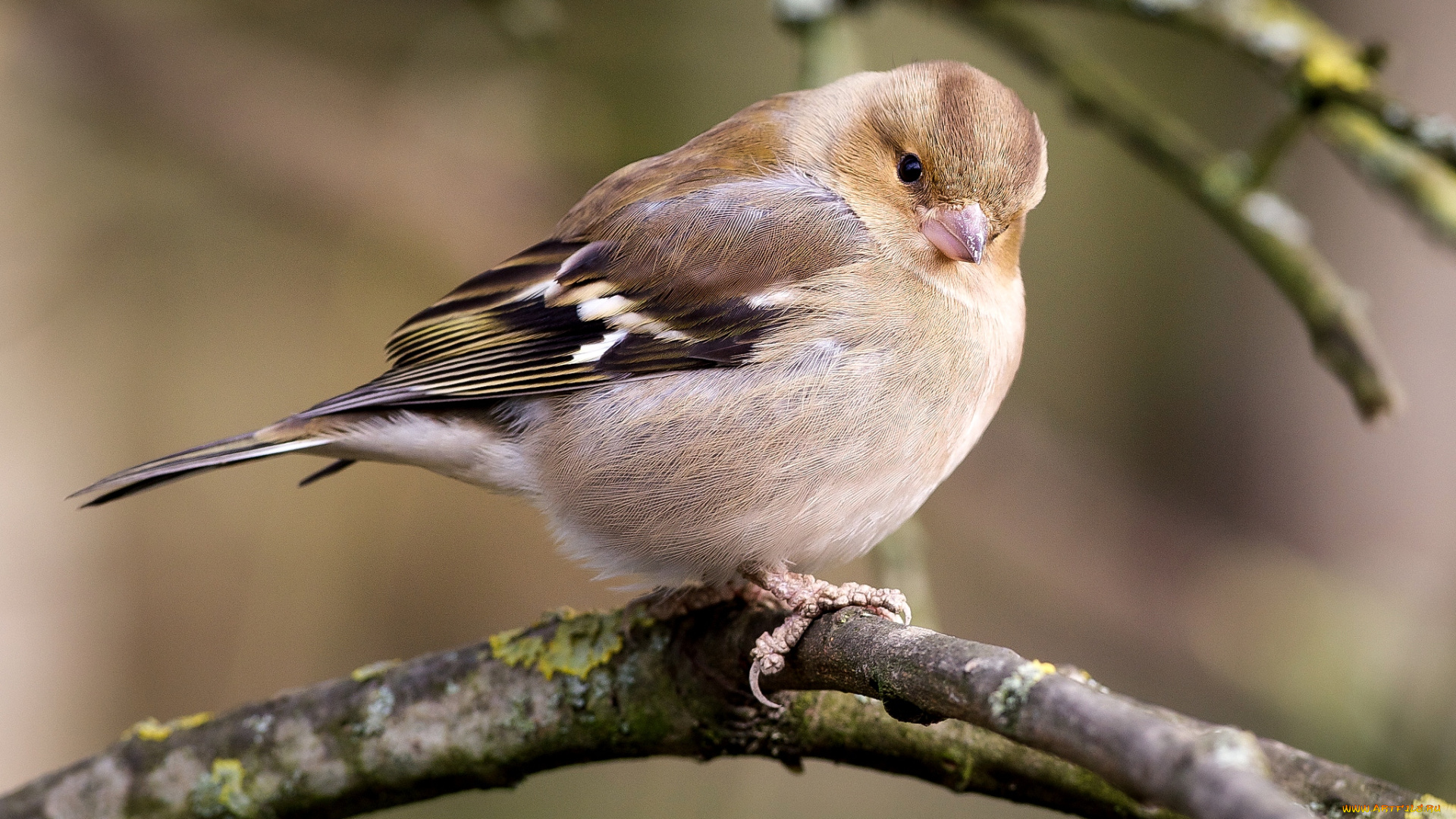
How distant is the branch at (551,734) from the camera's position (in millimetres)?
2076

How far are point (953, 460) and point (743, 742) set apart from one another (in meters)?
0.83

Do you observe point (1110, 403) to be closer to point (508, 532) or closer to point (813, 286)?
point (508, 532)

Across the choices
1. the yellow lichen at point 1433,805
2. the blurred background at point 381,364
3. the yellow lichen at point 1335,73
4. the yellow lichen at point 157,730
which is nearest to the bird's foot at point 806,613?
the yellow lichen at point 1433,805

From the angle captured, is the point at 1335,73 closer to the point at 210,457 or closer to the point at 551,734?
the point at 551,734

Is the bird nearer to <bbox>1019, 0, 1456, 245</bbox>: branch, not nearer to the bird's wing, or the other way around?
the bird's wing

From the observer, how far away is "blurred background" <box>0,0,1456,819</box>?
5.12 meters

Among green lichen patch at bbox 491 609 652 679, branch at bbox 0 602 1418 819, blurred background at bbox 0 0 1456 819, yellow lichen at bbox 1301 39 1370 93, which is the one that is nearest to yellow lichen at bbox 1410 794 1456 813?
branch at bbox 0 602 1418 819

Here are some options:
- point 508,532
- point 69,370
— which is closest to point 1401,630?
point 508,532

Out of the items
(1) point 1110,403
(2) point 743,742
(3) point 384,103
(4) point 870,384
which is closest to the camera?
(2) point 743,742

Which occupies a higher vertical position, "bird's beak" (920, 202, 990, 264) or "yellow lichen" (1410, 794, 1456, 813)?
"bird's beak" (920, 202, 990, 264)

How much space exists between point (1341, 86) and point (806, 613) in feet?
7.45

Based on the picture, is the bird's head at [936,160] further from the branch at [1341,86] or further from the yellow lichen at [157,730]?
the yellow lichen at [157,730]

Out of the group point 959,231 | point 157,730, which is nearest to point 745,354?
point 959,231

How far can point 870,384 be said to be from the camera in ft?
8.27
